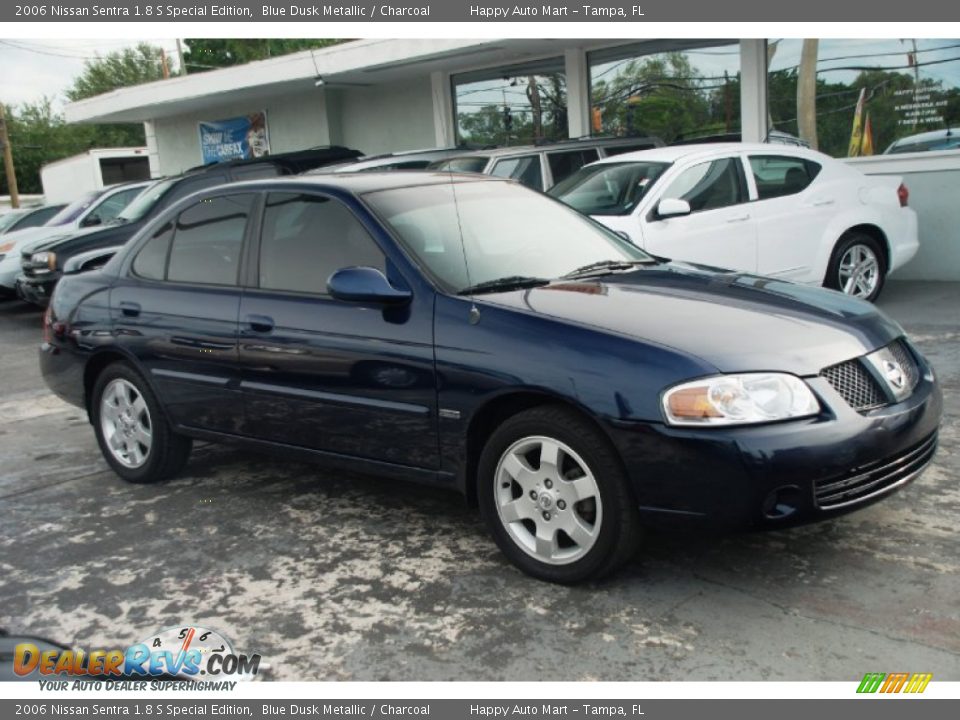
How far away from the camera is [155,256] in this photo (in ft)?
17.9

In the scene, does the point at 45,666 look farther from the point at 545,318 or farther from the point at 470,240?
the point at 470,240

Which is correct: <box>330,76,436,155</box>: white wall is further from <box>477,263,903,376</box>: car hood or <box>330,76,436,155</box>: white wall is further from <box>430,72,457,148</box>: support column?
<box>477,263,903,376</box>: car hood

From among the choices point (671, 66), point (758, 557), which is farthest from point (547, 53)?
point (758, 557)

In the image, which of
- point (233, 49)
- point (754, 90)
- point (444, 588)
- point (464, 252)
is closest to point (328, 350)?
point (464, 252)

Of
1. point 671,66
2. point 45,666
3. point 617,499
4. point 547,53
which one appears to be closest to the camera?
point 45,666

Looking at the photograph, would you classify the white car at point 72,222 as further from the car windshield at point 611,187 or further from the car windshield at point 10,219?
the car windshield at point 611,187

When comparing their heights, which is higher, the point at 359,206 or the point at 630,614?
the point at 359,206

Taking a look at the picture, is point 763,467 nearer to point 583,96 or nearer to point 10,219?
point 583,96

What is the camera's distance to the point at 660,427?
3461mm

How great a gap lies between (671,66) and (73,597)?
11.6 meters

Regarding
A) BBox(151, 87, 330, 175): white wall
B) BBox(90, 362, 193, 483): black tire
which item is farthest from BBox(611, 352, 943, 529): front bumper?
BBox(151, 87, 330, 175): white wall

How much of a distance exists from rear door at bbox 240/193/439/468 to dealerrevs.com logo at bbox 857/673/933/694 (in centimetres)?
183

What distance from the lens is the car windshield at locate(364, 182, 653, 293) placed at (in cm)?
437

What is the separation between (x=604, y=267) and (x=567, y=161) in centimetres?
676
